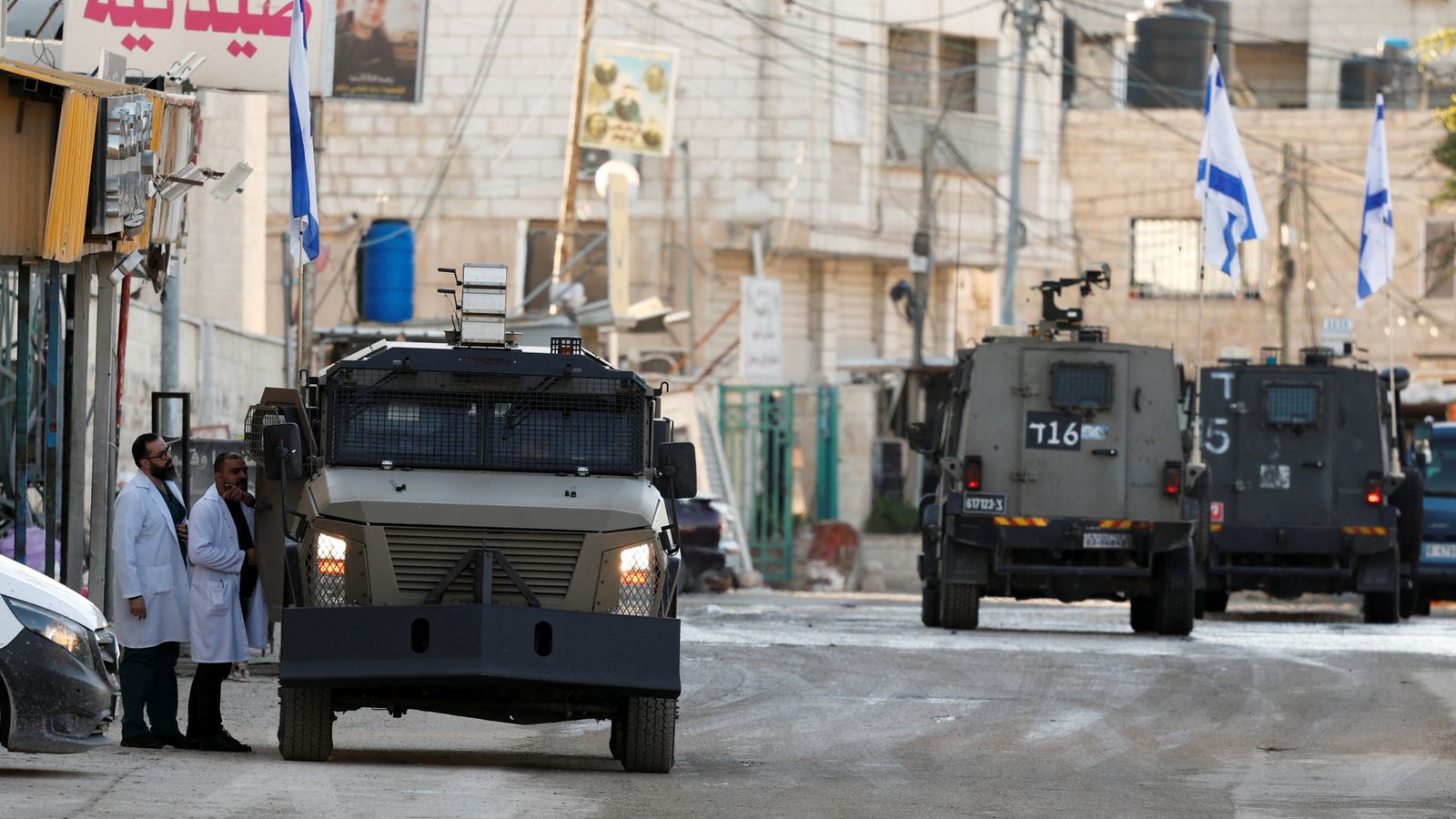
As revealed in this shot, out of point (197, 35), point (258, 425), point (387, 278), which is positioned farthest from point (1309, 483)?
point (387, 278)

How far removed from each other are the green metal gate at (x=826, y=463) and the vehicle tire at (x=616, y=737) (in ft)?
92.2

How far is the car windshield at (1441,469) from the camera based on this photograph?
2830 centimetres

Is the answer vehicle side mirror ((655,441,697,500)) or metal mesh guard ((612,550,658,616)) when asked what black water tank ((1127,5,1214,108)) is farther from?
metal mesh guard ((612,550,658,616))

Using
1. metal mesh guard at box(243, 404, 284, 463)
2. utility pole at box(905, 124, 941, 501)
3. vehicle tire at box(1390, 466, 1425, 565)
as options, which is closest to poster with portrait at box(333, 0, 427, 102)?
utility pole at box(905, 124, 941, 501)

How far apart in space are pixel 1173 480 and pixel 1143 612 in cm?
146

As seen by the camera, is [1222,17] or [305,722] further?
[1222,17]

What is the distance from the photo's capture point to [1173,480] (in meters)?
22.4

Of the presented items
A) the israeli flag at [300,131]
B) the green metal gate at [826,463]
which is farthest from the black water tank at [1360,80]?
the israeli flag at [300,131]

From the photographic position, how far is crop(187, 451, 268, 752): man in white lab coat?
12.8 meters

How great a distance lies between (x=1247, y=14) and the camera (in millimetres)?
62750

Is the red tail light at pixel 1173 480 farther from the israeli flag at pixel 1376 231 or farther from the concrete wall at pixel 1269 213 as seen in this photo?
the concrete wall at pixel 1269 213

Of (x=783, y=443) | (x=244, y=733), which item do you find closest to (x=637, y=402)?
(x=244, y=733)

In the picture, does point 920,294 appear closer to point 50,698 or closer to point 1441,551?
point 1441,551

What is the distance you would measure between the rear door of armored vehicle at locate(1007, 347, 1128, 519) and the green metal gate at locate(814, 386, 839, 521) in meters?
18.1
